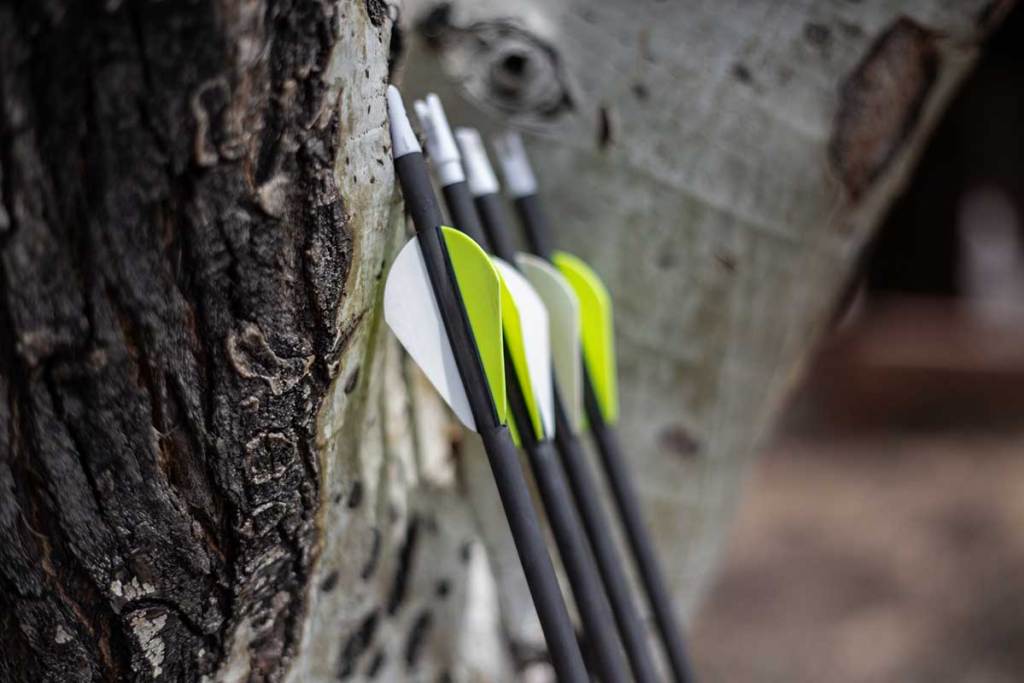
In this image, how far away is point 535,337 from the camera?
649 mm

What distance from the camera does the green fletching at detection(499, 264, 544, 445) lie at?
2.04ft

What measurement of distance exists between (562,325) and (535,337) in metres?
0.07

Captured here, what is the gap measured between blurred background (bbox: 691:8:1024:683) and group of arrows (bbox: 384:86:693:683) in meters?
0.38

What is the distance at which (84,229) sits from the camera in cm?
43

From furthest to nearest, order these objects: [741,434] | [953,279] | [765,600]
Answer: [953,279], [765,600], [741,434]

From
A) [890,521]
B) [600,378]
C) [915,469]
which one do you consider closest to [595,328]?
[600,378]

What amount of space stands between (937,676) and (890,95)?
4.39ft

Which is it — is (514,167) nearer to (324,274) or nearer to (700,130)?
(700,130)

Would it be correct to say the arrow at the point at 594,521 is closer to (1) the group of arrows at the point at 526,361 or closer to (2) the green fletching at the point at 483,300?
(1) the group of arrows at the point at 526,361

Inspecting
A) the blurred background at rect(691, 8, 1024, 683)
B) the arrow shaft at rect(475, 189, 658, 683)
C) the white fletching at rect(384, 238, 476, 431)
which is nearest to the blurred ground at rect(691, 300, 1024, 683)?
the blurred background at rect(691, 8, 1024, 683)

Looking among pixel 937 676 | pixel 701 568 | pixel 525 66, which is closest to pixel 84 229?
pixel 525 66

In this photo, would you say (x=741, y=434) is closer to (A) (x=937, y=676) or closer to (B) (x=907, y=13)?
(B) (x=907, y=13)

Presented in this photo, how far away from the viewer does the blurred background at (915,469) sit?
1.86 metres

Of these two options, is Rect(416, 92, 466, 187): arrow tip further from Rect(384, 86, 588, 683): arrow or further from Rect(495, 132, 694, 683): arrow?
Rect(495, 132, 694, 683): arrow
